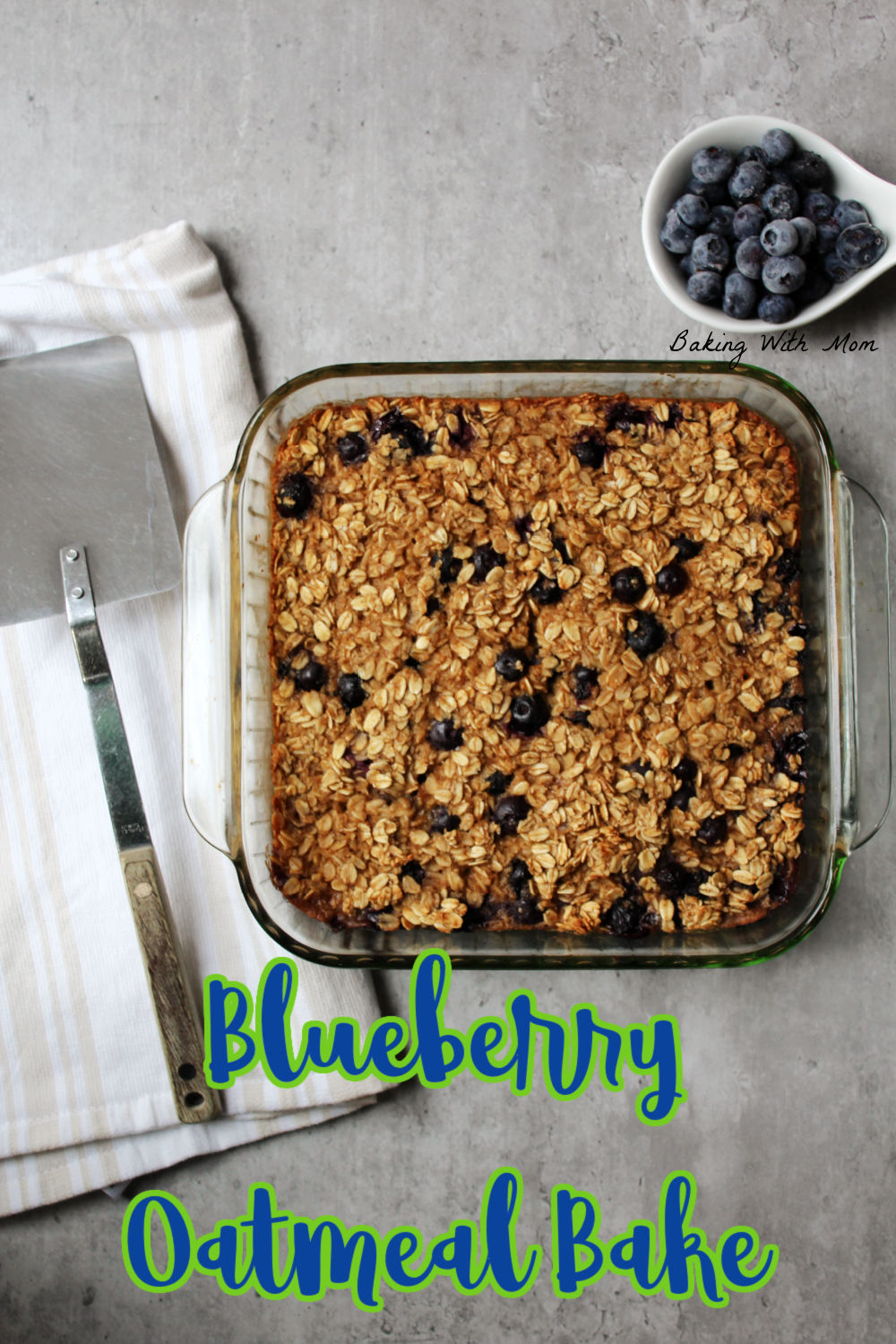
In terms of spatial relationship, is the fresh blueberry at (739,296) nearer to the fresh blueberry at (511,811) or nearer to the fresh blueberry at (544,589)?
the fresh blueberry at (544,589)

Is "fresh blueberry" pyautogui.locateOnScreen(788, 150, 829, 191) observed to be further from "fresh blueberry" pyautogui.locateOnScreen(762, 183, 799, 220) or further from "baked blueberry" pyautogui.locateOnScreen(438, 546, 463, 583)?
"baked blueberry" pyautogui.locateOnScreen(438, 546, 463, 583)

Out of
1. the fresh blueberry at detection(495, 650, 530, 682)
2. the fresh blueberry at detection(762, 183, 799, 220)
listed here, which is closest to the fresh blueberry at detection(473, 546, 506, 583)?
the fresh blueberry at detection(495, 650, 530, 682)

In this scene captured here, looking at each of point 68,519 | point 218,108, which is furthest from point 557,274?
point 68,519

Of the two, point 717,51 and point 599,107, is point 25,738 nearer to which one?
point 599,107

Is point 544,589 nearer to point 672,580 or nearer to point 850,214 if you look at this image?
point 672,580

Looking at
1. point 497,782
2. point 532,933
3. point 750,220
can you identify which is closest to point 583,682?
point 497,782

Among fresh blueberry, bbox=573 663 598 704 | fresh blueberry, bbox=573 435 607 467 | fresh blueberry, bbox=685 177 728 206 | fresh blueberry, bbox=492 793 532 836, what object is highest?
fresh blueberry, bbox=685 177 728 206

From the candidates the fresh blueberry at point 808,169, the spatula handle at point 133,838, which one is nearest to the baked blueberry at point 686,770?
the spatula handle at point 133,838
